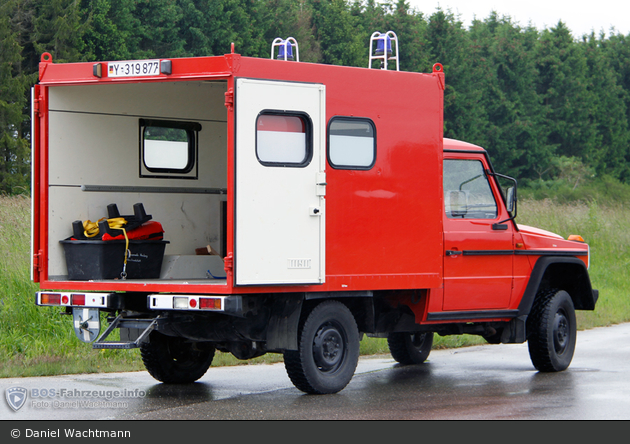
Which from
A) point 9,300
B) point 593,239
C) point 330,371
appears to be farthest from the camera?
point 593,239

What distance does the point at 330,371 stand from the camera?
324 inches

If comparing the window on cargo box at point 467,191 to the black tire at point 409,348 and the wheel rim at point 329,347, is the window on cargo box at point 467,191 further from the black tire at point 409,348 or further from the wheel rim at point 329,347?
the black tire at point 409,348

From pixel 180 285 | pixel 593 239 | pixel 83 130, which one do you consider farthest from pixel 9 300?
pixel 593 239

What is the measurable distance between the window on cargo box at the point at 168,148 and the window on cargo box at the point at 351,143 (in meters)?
2.18

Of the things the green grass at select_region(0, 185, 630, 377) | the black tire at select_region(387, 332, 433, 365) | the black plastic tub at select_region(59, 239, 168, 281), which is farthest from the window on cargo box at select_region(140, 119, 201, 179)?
the black tire at select_region(387, 332, 433, 365)

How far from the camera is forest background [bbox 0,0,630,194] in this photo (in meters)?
38.3

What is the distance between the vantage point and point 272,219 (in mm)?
7520

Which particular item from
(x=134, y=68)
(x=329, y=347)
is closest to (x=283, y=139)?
(x=134, y=68)

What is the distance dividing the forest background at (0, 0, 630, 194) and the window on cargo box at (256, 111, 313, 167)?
25.8m

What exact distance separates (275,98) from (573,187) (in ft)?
162

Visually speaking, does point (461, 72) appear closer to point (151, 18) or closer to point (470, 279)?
point (151, 18)

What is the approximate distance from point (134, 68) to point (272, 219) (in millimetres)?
1774

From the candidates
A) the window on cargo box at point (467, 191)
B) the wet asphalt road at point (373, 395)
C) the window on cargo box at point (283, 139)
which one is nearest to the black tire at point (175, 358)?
the wet asphalt road at point (373, 395)
